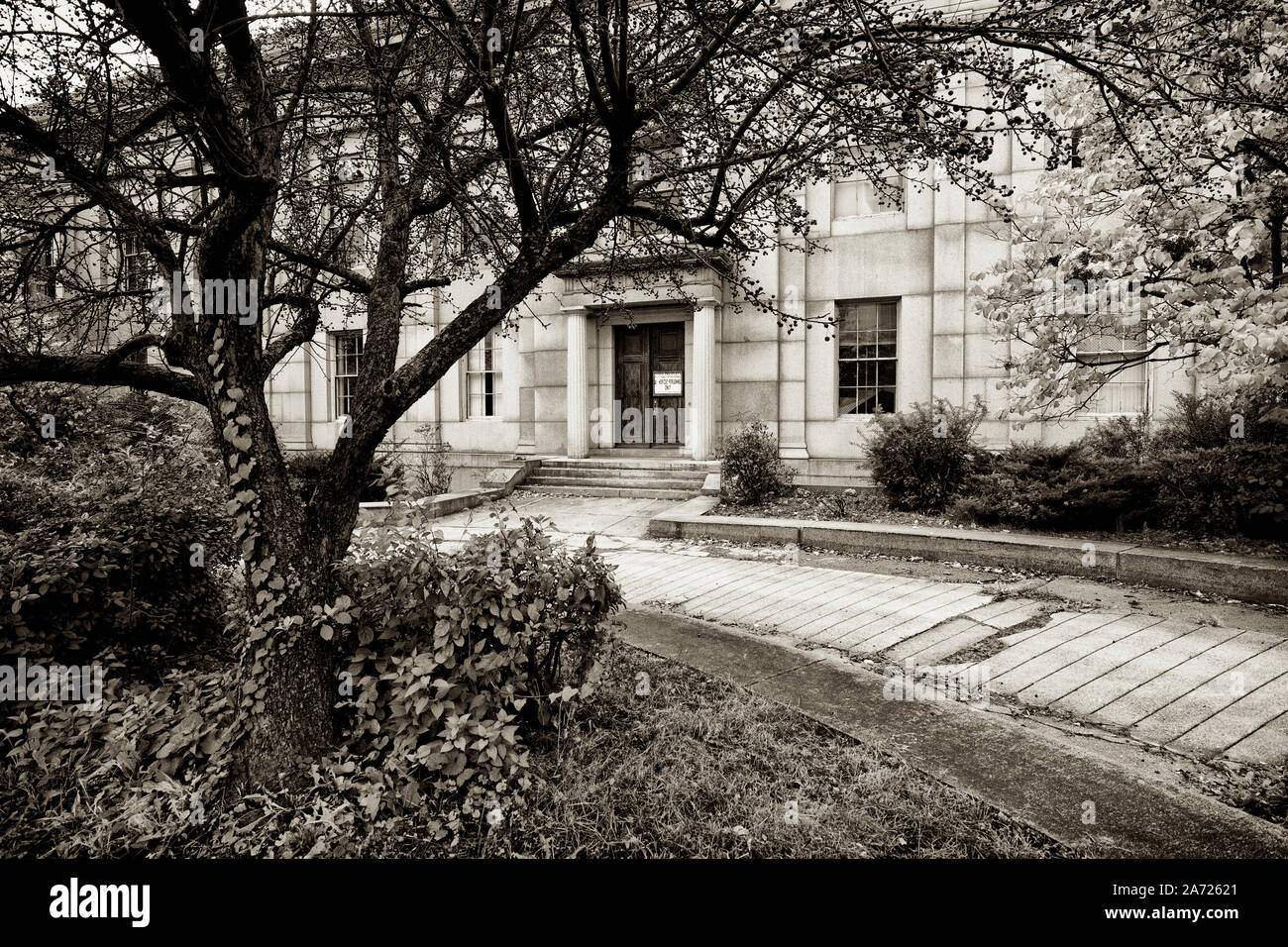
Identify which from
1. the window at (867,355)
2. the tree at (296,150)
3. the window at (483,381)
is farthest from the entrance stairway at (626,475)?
the tree at (296,150)

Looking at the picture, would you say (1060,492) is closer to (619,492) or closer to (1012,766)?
(1012,766)

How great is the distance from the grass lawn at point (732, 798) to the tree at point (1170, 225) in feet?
10.7

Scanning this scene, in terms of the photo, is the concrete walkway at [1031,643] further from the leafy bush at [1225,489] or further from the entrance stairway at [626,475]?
the entrance stairway at [626,475]

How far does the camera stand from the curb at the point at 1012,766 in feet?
9.75

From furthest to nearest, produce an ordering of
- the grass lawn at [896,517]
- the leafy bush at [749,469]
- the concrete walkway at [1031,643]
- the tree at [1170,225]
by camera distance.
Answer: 1. the leafy bush at [749,469]
2. the grass lawn at [896,517]
3. the tree at [1170,225]
4. the concrete walkway at [1031,643]

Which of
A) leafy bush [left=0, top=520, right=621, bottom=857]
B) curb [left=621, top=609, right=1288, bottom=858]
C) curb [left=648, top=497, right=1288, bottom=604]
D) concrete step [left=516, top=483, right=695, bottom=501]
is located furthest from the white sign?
leafy bush [left=0, top=520, right=621, bottom=857]

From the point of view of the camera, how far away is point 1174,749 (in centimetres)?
391

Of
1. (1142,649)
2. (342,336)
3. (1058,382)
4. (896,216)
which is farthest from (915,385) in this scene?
(342,336)

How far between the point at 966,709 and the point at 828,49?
3593mm

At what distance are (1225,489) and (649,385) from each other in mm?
10874

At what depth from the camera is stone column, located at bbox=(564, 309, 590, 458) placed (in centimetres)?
1644

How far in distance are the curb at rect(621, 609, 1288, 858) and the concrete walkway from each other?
662 millimetres

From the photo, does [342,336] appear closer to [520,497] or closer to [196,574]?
[520,497]

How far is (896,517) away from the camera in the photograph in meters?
10.7
